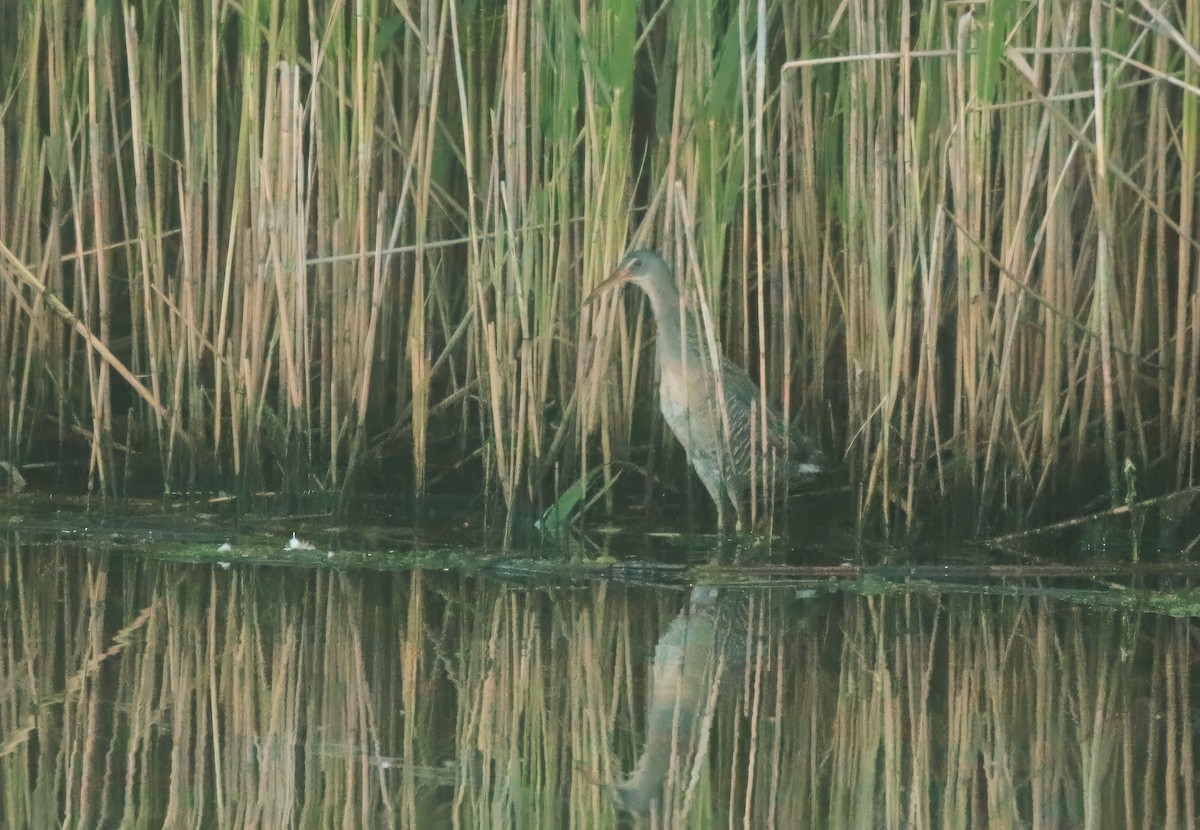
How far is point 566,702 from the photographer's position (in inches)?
148

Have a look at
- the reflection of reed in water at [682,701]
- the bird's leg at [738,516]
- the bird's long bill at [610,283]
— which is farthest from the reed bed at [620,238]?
the reflection of reed in water at [682,701]

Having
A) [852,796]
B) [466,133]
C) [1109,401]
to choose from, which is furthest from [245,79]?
[852,796]

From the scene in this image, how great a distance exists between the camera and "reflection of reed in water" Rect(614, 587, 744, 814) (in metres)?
3.21

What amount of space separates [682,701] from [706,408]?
1716 millimetres

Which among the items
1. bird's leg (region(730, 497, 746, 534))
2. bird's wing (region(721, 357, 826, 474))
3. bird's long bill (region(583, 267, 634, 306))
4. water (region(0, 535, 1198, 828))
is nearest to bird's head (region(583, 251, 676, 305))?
bird's long bill (region(583, 267, 634, 306))

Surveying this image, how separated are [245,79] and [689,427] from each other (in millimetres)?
1606

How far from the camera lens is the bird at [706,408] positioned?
5.16 metres

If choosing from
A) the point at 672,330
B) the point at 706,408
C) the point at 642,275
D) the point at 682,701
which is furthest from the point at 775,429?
the point at 682,701

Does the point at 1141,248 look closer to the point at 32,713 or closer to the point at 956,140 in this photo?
the point at 956,140

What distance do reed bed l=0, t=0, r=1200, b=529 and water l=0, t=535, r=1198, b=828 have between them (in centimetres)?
66

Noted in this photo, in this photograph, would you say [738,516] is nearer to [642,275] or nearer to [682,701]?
[642,275]

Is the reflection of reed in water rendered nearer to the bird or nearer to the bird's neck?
the bird

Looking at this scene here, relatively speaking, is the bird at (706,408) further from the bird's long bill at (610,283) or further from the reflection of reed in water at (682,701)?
the reflection of reed in water at (682,701)

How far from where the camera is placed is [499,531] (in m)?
5.16
